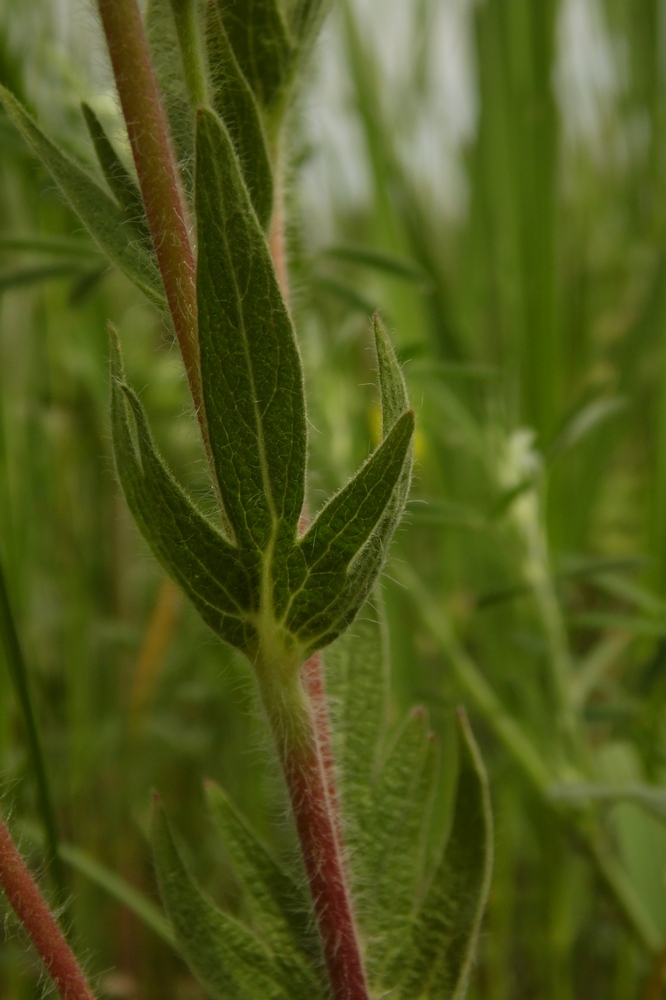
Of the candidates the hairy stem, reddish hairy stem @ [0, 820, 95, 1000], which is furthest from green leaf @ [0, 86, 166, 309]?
the hairy stem

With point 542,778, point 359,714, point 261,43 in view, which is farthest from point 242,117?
point 542,778

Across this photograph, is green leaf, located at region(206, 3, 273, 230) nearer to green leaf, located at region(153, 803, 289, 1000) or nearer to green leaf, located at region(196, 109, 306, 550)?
green leaf, located at region(196, 109, 306, 550)

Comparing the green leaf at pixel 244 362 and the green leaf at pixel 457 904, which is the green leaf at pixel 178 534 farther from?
the green leaf at pixel 457 904

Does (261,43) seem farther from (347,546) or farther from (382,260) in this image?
(382,260)

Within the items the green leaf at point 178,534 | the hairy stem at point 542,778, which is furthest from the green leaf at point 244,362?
the hairy stem at point 542,778

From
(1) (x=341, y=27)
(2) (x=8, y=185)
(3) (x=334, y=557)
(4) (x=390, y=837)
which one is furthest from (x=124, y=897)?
(1) (x=341, y=27)
